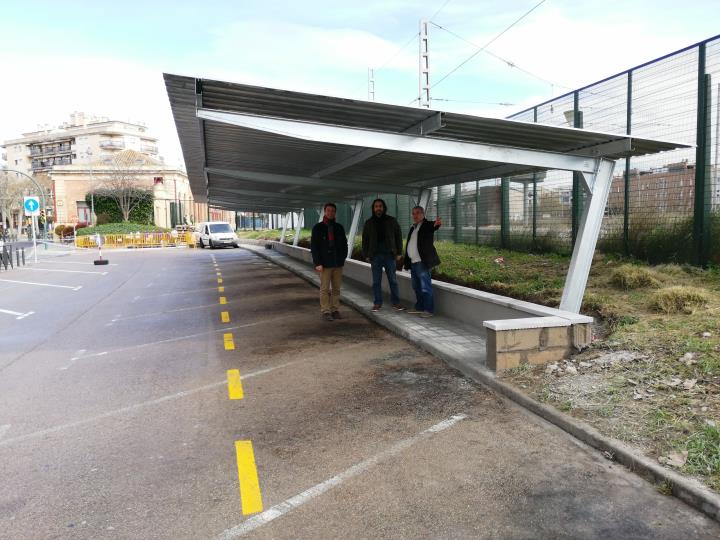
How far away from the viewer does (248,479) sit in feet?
12.2

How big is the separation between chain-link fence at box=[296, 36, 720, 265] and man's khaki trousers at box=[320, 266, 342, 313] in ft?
16.0

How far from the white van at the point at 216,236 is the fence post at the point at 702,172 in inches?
1270

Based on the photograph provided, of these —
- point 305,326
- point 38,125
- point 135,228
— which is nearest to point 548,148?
point 305,326

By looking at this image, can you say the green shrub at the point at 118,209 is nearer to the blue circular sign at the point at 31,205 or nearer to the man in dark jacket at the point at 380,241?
the blue circular sign at the point at 31,205

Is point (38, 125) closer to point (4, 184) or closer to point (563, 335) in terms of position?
point (4, 184)

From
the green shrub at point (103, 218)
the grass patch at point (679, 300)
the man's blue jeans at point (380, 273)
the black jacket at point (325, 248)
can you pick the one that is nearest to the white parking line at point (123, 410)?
the black jacket at point (325, 248)

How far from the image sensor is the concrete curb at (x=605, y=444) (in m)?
3.22

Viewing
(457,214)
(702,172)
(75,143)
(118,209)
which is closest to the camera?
(702,172)

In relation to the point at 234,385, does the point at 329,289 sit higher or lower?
higher

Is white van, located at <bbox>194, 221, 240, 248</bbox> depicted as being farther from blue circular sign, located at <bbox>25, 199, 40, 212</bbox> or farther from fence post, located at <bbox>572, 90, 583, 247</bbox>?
fence post, located at <bbox>572, 90, 583, 247</bbox>

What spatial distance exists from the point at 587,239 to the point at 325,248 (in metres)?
4.20

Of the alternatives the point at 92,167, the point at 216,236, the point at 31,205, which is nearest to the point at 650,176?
the point at 31,205

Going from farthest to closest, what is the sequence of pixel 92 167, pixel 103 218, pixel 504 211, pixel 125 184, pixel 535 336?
1. pixel 92 167
2. pixel 103 218
3. pixel 125 184
4. pixel 504 211
5. pixel 535 336

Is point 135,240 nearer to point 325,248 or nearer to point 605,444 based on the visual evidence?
point 325,248
